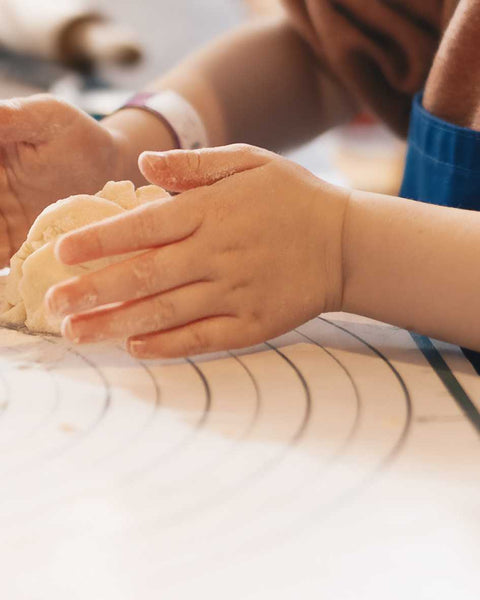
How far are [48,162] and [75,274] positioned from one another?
0.18 metres

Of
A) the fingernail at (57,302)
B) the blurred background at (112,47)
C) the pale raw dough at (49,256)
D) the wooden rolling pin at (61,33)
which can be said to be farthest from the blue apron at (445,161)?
the wooden rolling pin at (61,33)

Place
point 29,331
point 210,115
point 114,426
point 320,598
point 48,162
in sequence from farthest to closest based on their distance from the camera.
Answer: point 210,115, point 48,162, point 29,331, point 114,426, point 320,598

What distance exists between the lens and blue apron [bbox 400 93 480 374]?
0.61 m

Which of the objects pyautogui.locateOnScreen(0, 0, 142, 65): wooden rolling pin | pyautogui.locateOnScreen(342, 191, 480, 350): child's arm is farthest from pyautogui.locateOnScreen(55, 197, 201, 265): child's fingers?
pyautogui.locateOnScreen(0, 0, 142, 65): wooden rolling pin

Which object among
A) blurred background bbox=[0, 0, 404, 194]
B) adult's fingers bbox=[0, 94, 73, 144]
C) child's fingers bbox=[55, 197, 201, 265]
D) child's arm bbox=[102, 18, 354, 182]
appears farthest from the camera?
blurred background bbox=[0, 0, 404, 194]

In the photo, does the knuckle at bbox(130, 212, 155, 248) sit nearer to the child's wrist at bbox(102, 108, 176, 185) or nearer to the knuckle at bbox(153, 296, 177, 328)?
the knuckle at bbox(153, 296, 177, 328)

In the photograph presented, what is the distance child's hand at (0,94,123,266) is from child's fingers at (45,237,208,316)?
0.22m

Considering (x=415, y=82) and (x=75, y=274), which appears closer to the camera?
(x=75, y=274)

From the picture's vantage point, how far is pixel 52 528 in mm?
328

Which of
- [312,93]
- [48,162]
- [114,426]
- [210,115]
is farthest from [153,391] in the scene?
[312,93]

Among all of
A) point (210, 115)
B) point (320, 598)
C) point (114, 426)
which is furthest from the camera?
point (210, 115)

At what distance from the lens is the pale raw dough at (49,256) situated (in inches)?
19.7

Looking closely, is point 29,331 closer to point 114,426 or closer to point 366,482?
point 114,426

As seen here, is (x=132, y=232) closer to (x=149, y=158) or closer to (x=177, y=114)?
(x=149, y=158)
